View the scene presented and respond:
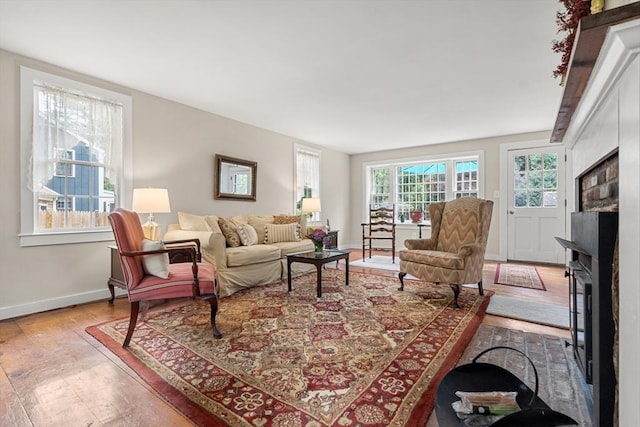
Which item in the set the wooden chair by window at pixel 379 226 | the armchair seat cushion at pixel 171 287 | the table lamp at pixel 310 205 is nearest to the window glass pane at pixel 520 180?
the wooden chair by window at pixel 379 226

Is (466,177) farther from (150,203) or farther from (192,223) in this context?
(150,203)

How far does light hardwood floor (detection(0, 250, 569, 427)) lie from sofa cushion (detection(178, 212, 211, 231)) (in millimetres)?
1234

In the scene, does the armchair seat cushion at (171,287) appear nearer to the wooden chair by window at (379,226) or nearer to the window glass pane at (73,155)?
the window glass pane at (73,155)

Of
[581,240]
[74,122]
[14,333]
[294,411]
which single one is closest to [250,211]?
[74,122]

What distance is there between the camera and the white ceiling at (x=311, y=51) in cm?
212

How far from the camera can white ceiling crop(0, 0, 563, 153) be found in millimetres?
2123

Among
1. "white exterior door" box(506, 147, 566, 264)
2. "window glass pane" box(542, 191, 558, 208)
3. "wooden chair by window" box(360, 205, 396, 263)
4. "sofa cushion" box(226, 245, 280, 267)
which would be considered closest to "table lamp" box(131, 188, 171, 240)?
"sofa cushion" box(226, 245, 280, 267)

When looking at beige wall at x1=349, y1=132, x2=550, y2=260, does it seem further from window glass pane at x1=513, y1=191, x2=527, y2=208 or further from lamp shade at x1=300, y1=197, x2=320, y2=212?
lamp shade at x1=300, y1=197, x2=320, y2=212

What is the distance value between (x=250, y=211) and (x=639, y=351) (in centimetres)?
459

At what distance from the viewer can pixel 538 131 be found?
17.0ft

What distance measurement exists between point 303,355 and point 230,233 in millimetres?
2175

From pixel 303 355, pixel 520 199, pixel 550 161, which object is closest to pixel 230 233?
pixel 303 355

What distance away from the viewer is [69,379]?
168 centimetres

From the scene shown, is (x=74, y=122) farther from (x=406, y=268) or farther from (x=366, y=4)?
(x=406, y=268)
